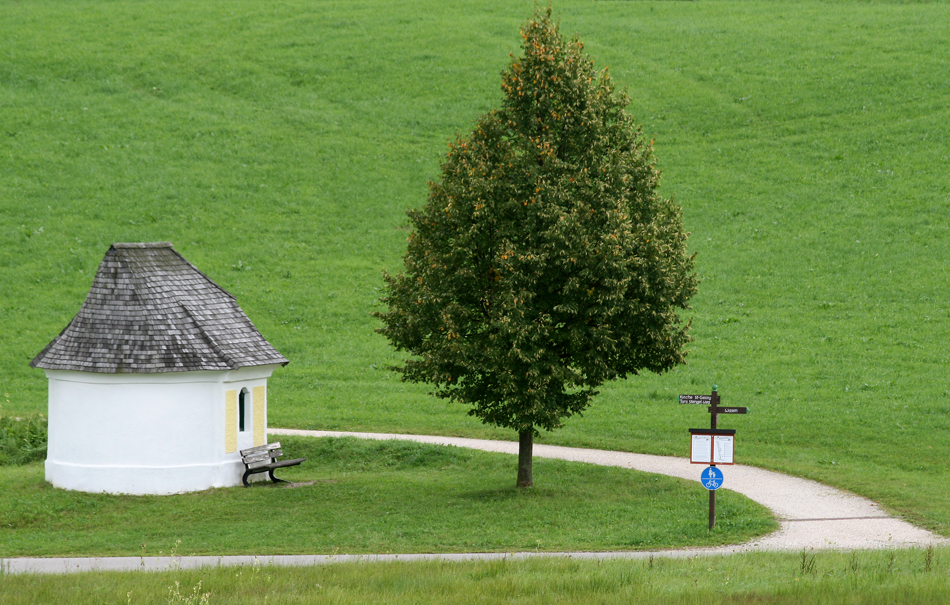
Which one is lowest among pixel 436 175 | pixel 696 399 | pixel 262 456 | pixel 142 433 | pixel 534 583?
→ pixel 262 456

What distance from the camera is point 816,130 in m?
53.5

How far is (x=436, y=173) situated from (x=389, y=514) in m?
33.4

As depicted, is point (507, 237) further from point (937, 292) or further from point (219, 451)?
point (937, 292)

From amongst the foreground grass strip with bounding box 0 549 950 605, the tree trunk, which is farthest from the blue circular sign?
the tree trunk

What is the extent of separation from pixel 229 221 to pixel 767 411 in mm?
27234

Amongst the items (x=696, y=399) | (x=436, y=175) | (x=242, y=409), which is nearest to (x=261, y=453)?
(x=242, y=409)

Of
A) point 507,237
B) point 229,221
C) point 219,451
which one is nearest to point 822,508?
point 507,237

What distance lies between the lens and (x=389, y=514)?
67.6 ft

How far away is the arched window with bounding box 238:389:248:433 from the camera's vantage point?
24484mm

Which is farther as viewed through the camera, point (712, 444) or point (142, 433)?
point (142, 433)

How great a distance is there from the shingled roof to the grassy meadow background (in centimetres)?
587

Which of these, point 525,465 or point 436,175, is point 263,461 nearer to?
point 525,465

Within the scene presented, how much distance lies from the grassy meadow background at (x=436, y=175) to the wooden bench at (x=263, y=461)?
475 cm

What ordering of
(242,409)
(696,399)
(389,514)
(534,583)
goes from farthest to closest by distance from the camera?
(242,409) → (389,514) → (696,399) → (534,583)
